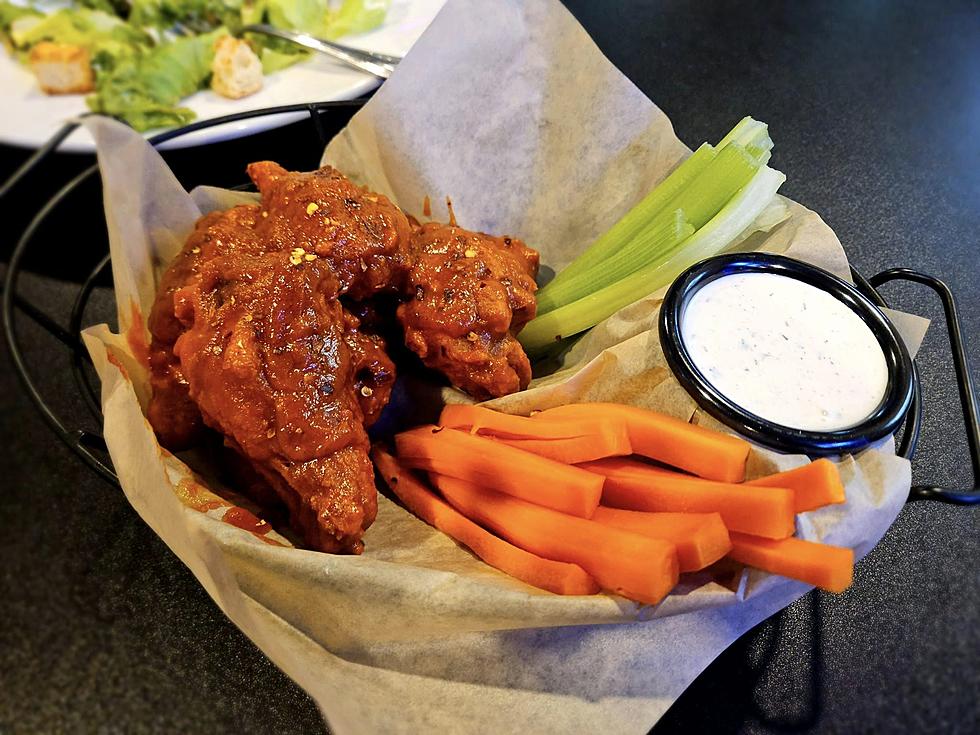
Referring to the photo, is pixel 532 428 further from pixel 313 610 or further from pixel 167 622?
pixel 167 622

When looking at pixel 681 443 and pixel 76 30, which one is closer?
pixel 681 443

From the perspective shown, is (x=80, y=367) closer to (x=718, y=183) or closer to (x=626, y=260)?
(x=626, y=260)

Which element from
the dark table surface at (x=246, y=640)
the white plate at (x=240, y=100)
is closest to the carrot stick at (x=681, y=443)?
the dark table surface at (x=246, y=640)

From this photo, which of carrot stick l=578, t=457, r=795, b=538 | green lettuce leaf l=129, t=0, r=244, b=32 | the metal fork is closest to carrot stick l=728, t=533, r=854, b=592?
carrot stick l=578, t=457, r=795, b=538

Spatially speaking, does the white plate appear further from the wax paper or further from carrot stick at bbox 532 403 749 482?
carrot stick at bbox 532 403 749 482

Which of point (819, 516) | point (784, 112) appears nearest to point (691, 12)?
point (784, 112)

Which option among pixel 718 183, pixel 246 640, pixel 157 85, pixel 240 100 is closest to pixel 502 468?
pixel 246 640
